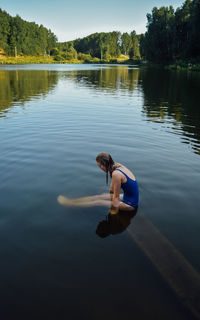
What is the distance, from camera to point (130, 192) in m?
6.86

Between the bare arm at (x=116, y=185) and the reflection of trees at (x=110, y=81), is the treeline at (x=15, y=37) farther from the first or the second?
the bare arm at (x=116, y=185)

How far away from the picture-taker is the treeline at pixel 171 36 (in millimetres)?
90938

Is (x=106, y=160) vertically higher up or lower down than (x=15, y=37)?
lower down

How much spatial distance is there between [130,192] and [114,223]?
39.3 inches

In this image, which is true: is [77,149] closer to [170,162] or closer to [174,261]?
[170,162]

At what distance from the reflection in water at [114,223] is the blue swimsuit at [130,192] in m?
0.39

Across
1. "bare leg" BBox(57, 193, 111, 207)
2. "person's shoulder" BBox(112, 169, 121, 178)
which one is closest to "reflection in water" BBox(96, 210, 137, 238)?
"bare leg" BBox(57, 193, 111, 207)

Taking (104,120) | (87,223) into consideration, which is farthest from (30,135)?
(87,223)

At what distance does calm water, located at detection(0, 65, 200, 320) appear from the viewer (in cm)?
443

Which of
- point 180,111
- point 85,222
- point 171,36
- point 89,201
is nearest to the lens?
point 85,222

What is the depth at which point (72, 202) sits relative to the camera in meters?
7.58

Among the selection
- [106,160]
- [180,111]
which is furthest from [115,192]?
[180,111]

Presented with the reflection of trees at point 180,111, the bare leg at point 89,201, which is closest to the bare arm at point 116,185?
the bare leg at point 89,201

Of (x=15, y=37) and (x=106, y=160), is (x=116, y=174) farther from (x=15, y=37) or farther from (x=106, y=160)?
(x=15, y=37)
